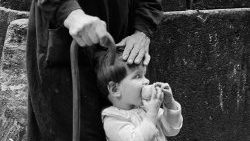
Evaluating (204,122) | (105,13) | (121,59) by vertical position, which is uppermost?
(105,13)

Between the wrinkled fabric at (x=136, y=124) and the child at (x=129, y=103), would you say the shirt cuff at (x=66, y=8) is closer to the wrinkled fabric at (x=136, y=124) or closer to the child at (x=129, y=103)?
the child at (x=129, y=103)

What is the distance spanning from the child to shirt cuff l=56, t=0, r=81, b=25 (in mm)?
262

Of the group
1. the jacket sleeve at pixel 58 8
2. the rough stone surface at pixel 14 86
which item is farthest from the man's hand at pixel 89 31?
the rough stone surface at pixel 14 86

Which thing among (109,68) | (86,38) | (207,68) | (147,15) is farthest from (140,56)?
(207,68)

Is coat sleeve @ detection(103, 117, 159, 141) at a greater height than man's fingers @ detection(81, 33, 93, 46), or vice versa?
man's fingers @ detection(81, 33, 93, 46)

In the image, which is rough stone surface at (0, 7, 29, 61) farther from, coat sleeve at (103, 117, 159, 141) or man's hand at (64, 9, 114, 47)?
man's hand at (64, 9, 114, 47)

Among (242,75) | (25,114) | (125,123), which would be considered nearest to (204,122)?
(242,75)

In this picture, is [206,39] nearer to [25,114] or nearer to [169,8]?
[169,8]

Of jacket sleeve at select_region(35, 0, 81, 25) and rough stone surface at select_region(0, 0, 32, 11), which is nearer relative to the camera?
jacket sleeve at select_region(35, 0, 81, 25)

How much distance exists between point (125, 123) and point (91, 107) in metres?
0.20

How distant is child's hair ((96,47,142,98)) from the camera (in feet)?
7.85

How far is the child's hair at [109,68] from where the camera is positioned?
239cm

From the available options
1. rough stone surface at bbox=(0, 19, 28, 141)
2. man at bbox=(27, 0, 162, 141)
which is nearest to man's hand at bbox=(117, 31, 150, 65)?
man at bbox=(27, 0, 162, 141)

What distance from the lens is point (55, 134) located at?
8.63 ft
